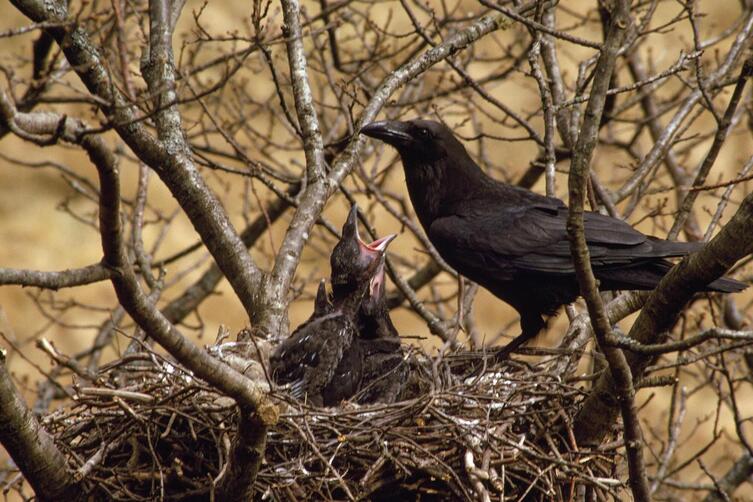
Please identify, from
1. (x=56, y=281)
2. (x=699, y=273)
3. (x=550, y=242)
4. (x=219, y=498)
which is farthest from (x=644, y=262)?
(x=56, y=281)

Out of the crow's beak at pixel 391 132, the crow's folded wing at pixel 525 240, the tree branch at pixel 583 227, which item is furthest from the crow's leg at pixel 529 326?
the tree branch at pixel 583 227

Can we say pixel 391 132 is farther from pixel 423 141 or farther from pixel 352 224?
pixel 352 224

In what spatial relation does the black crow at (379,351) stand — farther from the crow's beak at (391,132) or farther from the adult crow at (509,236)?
the crow's beak at (391,132)

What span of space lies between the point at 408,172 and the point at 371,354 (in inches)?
55.2

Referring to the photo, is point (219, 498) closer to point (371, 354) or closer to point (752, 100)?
point (371, 354)

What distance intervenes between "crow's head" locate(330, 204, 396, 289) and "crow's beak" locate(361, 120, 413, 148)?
449mm

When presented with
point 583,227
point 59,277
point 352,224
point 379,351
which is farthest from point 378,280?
point 59,277

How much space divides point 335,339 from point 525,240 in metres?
1.34

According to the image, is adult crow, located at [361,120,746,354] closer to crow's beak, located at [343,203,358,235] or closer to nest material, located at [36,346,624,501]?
crow's beak, located at [343,203,358,235]

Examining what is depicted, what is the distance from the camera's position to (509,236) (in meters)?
6.50

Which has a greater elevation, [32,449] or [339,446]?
[339,446]

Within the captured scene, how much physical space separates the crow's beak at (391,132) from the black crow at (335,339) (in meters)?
0.46

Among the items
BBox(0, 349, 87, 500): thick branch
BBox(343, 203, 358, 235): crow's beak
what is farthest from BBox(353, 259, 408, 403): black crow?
BBox(0, 349, 87, 500): thick branch

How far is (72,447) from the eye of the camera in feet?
15.8
